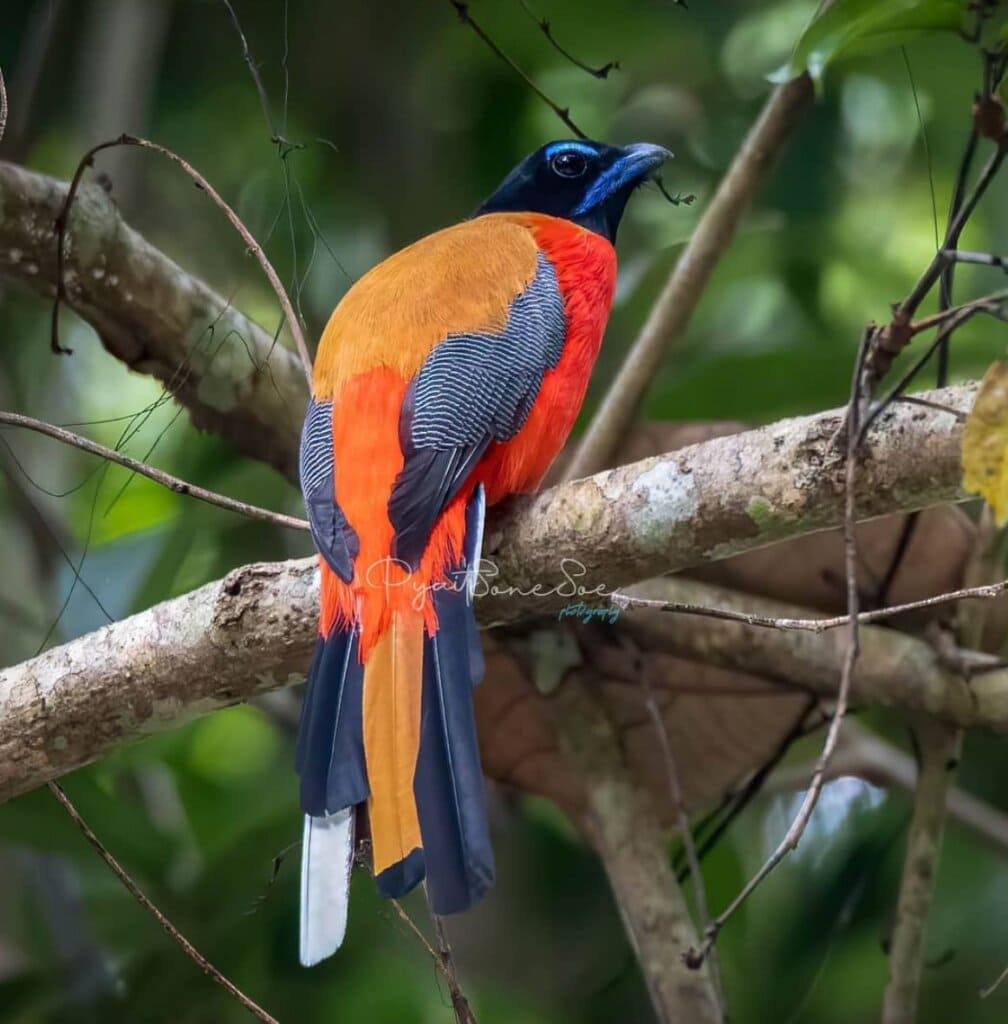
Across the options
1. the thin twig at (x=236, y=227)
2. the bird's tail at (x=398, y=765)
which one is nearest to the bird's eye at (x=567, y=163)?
the thin twig at (x=236, y=227)

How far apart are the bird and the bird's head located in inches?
15.1

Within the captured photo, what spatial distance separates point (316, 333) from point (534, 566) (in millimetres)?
1222

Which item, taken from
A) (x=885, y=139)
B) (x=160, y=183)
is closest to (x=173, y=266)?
(x=160, y=183)

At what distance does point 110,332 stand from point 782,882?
2.09 metres

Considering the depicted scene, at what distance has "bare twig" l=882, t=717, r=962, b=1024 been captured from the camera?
278cm

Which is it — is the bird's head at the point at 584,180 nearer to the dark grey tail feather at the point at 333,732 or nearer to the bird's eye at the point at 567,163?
the bird's eye at the point at 567,163

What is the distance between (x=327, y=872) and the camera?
2021 millimetres

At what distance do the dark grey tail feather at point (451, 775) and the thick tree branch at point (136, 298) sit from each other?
43.6 inches

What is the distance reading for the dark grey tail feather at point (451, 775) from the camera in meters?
1.88

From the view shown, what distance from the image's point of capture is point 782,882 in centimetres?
366

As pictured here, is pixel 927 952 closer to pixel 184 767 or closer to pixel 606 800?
pixel 606 800

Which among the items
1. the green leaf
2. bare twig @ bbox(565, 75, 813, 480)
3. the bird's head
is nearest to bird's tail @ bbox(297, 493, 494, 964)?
the green leaf

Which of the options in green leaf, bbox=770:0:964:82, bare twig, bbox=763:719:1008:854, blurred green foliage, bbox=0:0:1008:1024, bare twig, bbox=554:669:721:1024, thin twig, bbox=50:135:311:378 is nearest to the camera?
green leaf, bbox=770:0:964:82

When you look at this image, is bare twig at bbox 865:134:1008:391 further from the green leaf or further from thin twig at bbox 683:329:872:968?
the green leaf
